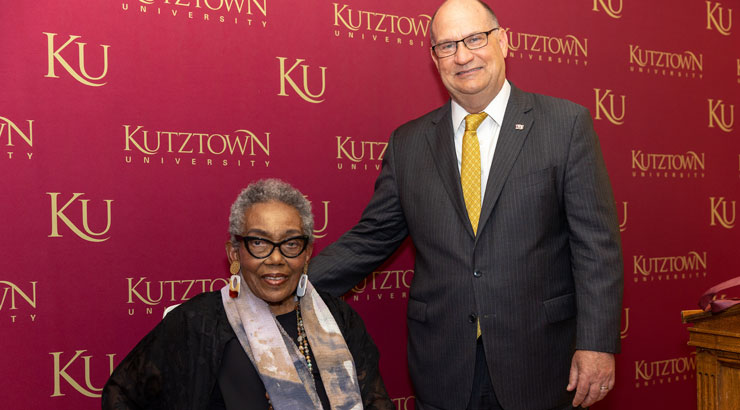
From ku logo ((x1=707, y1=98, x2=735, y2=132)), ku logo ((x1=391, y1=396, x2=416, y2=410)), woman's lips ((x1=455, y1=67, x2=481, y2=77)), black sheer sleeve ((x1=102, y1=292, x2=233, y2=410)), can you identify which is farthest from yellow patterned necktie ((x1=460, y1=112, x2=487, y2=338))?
ku logo ((x1=707, y1=98, x2=735, y2=132))

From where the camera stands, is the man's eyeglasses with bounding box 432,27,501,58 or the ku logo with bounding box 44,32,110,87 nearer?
the man's eyeglasses with bounding box 432,27,501,58

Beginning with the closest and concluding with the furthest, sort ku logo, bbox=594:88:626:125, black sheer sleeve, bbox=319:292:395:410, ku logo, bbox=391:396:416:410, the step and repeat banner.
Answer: black sheer sleeve, bbox=319:292:395:410 → the step and repeat banner → ku logo, bbox=391:396:416:410 → ku logo, bbox=594:88:626:125

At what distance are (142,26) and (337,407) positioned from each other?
1643 mm

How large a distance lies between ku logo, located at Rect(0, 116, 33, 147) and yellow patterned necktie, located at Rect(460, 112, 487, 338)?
157 centimetres

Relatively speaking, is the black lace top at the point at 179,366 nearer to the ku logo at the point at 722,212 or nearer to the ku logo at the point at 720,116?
the ku logo at the point at 722,212

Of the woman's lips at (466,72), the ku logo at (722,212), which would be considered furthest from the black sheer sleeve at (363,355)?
the ku logo at (722,212)

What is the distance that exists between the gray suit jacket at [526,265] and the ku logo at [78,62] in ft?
4.37

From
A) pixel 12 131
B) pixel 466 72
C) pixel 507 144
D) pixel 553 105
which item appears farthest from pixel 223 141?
pixel 553 105

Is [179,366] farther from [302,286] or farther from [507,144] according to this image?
[507,144]

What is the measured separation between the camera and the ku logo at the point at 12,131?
2.39 meters

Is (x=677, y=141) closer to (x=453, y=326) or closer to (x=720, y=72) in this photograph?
(x=720, y=72)

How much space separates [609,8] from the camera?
3633 mm

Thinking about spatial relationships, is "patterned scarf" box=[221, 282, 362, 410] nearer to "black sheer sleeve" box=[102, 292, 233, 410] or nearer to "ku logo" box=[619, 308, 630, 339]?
"black sheer sleeve" box=[102, 292, 233, 410]

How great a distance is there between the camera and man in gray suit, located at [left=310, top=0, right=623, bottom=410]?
216 centimetres
